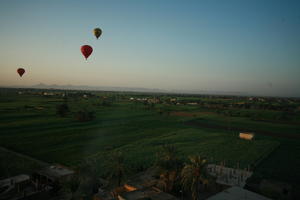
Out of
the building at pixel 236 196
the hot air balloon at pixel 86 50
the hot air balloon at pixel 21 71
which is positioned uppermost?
the hot air balloon at pixel 86 50

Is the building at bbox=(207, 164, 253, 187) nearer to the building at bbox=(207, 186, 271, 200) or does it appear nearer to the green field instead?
the building at bbox=(207, 186, 271, 200)

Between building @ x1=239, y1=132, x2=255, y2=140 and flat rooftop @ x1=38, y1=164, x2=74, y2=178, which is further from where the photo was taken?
building @ x1=239, y1=132, x2=255, y2=140

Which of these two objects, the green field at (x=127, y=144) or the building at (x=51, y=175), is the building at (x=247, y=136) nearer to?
the green field at (x=127, y=144)

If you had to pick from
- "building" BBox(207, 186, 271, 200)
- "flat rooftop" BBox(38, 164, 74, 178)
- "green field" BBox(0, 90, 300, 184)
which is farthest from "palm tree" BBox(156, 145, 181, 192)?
"flat rooftop" BBox(38, 164, 74, 178)

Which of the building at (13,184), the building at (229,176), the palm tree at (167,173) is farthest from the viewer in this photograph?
the building at (229,176)

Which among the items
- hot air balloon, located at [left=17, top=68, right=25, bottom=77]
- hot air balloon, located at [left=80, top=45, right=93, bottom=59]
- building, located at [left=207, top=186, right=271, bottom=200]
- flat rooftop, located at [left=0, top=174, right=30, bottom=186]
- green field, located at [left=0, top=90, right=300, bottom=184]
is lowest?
green field, located at [left=0, top=90, right=300, bottom=184]

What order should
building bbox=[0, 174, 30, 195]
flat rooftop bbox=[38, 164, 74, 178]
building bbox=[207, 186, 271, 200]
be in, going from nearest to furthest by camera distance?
building bbox=[207, 186, 271, 200] < building bbox=[0, 174, 30, 195] < flat rooftop bbox=[38, 164, 74, 178]

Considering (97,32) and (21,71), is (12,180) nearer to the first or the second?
(97,32)

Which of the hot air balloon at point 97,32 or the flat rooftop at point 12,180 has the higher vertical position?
the hot air balloon at point 97,32

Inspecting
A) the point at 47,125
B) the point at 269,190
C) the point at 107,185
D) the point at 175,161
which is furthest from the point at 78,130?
the point at 269,190

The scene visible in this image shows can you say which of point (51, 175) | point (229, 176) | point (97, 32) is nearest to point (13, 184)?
point (51, 175)

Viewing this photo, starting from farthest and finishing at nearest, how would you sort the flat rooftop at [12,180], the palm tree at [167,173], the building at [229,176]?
the building at [229,176] → the palm tree at [167,173] → the flat rooftop at [12,180]

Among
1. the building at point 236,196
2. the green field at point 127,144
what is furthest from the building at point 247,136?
the building at point 236,196
